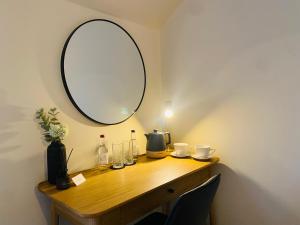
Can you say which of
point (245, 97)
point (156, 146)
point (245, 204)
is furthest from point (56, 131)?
point (245, 204)

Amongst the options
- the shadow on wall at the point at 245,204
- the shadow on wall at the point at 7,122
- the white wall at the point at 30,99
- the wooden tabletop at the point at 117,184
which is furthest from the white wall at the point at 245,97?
the shadow on wall at the point at 7,122

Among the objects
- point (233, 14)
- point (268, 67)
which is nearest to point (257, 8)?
point (233, 14)

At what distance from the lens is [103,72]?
1.59m

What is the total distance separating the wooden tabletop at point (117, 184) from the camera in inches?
39.9

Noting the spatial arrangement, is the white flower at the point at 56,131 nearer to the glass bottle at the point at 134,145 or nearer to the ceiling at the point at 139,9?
the glass bottle at the point at 134,145

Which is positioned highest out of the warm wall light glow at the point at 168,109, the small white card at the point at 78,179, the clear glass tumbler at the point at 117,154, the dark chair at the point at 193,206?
the warm wall light glow at the point at 168,109

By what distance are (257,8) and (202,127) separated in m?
0.96

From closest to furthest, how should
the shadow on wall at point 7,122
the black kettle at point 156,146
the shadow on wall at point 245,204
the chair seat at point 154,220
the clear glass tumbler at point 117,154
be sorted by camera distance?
the shadow on wall at point 7,122 < the chair seat at point 154,220 < the shadow on wall at point 245,204 < the clear glass tumbler at point 117,154 < the black kettle at point 156,146

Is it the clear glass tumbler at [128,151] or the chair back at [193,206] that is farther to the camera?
the clear glass tumbler at [128,151]

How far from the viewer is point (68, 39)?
141 centimetres

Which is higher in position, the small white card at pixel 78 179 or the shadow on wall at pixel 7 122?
the shadow on wall at pixel 7 122

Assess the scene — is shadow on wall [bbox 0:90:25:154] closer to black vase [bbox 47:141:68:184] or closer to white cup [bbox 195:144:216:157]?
black vase [bbox 47:141:68:184]

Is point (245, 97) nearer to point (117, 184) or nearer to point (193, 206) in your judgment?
point (193, 206)

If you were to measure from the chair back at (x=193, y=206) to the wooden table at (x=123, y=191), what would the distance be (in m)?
0.21
